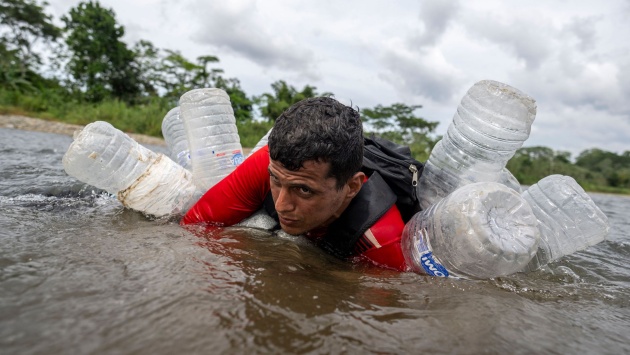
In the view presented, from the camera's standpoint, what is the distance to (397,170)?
2725 mm

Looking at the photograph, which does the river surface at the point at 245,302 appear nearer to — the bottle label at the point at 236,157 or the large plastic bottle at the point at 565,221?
the large plastic bottle at the point at 565,221

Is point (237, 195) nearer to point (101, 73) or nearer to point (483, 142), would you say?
point (483, 142)

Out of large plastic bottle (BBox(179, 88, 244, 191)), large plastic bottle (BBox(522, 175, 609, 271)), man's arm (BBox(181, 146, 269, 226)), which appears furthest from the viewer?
large plastic bottle (BBox(179, 88, 244, 191))

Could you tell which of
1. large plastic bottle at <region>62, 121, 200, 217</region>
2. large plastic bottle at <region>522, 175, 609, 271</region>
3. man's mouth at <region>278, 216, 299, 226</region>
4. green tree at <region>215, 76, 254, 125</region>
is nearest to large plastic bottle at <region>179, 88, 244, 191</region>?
large plastic bottle at <region>62, 121, 200, 217</region>

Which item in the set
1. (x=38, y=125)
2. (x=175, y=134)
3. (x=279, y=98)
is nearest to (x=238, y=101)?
(x=279, y=98)

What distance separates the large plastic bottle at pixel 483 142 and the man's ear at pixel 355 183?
2.45ft

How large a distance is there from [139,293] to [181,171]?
2.18 m

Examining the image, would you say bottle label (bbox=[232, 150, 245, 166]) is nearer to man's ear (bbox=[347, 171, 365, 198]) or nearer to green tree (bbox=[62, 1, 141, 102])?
man's ear (bbox=[347, 171, 365, 198])

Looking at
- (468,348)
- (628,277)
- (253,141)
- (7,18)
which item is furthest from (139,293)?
(7,18)

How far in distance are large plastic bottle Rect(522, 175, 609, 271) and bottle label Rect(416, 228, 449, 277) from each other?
41.9 inches

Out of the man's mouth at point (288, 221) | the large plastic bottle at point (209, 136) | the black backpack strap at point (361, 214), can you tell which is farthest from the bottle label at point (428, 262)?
the large plastic bottle at point (209, 136)

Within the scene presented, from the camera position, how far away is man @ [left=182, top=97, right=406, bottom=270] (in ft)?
7.01

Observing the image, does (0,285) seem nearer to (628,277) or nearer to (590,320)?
(590,320)

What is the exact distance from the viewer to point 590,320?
1821 millimetres
